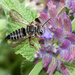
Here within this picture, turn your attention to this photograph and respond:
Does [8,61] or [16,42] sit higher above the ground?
[16,42]

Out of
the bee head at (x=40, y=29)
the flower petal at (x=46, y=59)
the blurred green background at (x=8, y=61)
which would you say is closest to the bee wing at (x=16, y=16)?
the bee head at (x=40, y=29)

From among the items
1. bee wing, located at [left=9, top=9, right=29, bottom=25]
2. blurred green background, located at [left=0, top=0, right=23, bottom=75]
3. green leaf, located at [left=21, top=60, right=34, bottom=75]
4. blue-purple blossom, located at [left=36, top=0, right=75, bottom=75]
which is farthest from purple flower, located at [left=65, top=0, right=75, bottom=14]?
blurred green background, located at [left=0, top=0, right=23, bottom=75]

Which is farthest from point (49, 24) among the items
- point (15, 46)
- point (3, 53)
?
point (3, 53)

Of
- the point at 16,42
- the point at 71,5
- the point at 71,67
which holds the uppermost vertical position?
the point at 71,5

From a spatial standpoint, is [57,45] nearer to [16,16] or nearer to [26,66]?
[16,16]

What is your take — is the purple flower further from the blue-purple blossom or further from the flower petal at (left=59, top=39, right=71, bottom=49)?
the flower petal at (left=59, top=39, right=71, bottom=49)

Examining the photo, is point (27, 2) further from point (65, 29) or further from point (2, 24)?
point (65, 29)

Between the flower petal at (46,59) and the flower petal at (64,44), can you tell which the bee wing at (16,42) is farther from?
the flower petal at (64,44)

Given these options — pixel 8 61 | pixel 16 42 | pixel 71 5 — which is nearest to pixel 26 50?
pixel 16 42

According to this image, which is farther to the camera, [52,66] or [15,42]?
[15,42]
